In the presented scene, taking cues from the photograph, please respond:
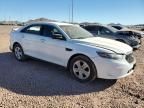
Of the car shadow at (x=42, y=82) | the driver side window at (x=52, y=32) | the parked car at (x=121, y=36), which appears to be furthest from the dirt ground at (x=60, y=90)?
the parked car at (x=121, y=36)

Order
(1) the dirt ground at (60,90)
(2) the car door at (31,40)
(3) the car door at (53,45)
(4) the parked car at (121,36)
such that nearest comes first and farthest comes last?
(1) the dirt ground at (60,90), (3) the car door at (53,45), (2) the car door at (31,40), (4) the parked car at (121,36)

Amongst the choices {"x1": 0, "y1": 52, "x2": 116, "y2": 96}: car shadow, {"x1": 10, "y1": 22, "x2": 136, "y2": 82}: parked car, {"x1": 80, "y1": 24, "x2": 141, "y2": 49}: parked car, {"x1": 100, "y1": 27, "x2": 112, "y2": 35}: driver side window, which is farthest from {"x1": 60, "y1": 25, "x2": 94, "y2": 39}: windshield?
{"x1": 100, "y1": 27, "x2": 112, "y2": 35}: driver side window

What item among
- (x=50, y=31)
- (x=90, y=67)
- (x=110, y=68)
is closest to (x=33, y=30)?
(x=50, y=31)

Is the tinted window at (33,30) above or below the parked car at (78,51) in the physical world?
above

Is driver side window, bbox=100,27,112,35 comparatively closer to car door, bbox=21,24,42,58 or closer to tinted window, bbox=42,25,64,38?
car door, bbox=21,24,42,58

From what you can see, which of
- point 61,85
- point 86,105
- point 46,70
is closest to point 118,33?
point 46,70

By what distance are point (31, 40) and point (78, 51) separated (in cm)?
211

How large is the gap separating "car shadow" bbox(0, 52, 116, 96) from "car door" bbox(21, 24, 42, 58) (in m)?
0.48

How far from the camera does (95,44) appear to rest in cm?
580

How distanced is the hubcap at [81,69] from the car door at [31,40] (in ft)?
5.32

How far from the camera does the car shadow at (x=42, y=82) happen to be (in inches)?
205

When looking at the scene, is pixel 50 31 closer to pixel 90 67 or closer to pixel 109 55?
pixel 90 67

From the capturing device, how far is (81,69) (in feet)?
19.0

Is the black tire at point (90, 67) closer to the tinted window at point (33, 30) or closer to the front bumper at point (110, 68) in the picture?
the front bumper at point (110, 68)
